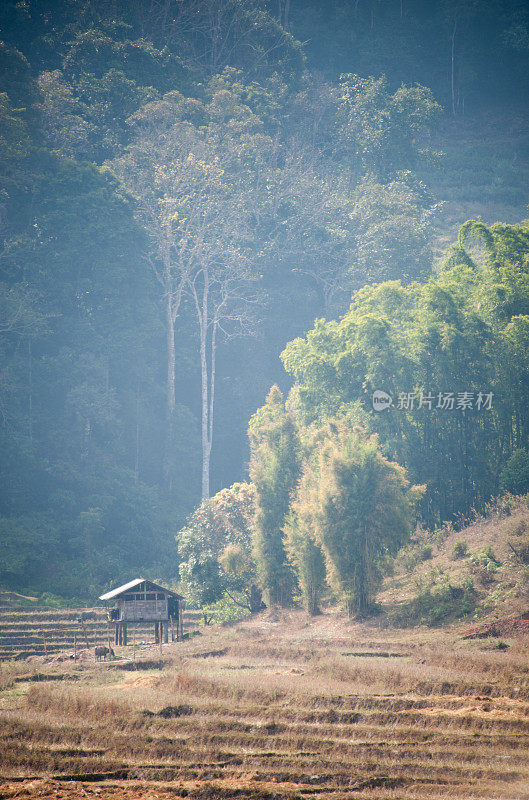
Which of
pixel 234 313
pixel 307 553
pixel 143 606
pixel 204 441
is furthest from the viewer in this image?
pixel 234 313

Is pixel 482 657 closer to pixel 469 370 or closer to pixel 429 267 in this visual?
pixel 469 370

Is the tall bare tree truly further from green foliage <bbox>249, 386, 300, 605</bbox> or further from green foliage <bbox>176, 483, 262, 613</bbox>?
green foliage <bbox>249, 386, 300, 605</bbox>

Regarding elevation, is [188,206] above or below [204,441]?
above

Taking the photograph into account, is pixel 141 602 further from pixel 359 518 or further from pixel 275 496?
pixel 275 496

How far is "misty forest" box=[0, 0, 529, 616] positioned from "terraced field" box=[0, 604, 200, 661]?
12.9ft

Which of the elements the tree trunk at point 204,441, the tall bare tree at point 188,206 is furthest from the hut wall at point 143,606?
the tall bare tree at point 188,206

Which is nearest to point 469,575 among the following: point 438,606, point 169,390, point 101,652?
point 438,606

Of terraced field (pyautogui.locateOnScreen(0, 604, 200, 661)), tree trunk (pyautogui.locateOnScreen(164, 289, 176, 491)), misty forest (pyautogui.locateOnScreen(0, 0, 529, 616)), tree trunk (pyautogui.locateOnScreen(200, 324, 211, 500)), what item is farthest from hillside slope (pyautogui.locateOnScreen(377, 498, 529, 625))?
tree trunk (pyautogui.locateOnScreen(164, 289, 176, 491))

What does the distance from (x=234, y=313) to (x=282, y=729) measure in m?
44.0

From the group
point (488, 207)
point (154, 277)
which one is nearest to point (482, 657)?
point (154, 277)

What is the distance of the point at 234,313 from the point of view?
56750mm

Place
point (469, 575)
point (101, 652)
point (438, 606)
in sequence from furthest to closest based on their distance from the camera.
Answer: point (469, 575)
point (438, 606)
point (101, 652)

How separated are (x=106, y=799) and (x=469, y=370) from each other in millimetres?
23889

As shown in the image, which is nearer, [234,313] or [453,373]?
[453,373]
